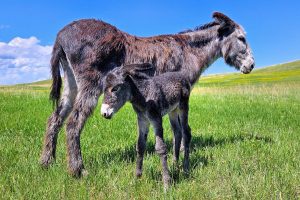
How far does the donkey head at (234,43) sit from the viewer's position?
8992mm

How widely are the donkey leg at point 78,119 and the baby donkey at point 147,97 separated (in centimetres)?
120

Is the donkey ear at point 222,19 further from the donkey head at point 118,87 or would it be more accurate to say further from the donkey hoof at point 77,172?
the donkey hoof at point 77,172

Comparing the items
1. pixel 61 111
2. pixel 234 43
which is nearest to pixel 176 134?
pixel 61 111

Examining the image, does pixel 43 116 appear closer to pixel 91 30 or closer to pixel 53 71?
pixel 53 71

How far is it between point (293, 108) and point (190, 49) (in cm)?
810

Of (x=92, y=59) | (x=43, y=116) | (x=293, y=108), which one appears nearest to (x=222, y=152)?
(x=92, y=59)

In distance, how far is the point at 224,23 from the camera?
8961mm

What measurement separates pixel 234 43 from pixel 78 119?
A: 4534mm

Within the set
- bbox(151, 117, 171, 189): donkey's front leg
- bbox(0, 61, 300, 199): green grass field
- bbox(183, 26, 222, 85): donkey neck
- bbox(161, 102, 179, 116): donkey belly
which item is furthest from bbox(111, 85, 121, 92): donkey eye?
bbox(183, 26, 222, 85): donkey neck

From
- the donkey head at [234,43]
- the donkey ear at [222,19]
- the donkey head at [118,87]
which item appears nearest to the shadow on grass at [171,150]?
the donkey head at [118,87]

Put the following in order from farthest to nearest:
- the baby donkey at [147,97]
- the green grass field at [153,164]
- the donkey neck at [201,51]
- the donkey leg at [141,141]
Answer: the donkey neck at [201,51]
the donkey leg at [141,141]
the baby donkey at [147,97]
the green grass field at [153,164]

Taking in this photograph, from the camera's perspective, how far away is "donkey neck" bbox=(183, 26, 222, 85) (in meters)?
8.08

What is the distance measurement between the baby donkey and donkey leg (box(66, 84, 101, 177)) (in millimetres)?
1205

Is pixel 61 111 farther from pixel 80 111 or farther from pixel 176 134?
pixel 176 134
